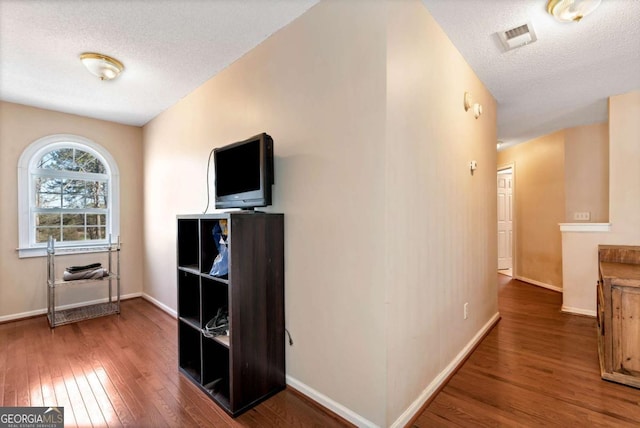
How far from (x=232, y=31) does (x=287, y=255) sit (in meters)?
1.68

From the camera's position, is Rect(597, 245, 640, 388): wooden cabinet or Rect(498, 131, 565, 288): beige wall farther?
Rect(498, 131, 565, 288): beige wall

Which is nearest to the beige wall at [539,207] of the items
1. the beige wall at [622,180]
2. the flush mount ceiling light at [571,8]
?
the beige wall at [622,180]

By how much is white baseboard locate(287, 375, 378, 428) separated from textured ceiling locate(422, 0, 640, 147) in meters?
2.47

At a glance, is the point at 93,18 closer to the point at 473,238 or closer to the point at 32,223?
the point at 32,223

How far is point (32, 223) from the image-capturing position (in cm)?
349

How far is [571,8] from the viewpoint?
1731 mm

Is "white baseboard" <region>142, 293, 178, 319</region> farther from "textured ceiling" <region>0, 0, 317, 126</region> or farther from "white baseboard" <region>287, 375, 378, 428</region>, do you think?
"textured ceiling" <region>0, 0, 317, 126</region>

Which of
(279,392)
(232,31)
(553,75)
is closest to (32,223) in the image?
(232,31)

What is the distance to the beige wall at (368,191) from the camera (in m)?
1.54

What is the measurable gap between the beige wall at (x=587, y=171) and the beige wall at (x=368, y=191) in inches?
115

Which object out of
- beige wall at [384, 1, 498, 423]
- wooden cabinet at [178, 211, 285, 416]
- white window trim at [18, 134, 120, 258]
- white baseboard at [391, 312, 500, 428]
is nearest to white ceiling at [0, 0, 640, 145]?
beige wall at [384, 1, 498, 423]

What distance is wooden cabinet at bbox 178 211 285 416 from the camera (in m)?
1.75

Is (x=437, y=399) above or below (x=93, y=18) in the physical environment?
below

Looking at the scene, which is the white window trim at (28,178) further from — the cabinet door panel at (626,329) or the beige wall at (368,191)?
the cabinet door panel at (626,329)
